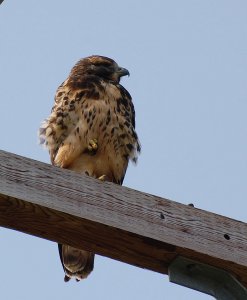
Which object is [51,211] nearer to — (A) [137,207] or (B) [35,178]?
(B) [35,178]

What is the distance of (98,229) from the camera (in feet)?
7.97

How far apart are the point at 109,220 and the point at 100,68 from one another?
450cm

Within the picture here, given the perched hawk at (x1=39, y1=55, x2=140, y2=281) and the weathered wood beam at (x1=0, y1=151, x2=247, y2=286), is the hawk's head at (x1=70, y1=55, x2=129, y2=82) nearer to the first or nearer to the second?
the perched hawk at (x1=39, y1=55, x2=140, y2=281)

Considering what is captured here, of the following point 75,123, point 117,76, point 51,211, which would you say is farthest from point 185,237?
point 117,76

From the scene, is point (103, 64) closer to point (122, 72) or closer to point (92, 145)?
point (122, 72)

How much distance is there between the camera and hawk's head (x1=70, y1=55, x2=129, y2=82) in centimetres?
666

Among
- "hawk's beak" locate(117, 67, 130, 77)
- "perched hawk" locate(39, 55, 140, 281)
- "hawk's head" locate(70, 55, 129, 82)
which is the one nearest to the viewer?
"perched hawk" locate(39, 55, 140, 281)

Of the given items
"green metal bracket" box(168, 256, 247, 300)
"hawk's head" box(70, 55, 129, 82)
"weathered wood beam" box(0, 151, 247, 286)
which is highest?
"hawk's head" box(70, 55, 129, 82)

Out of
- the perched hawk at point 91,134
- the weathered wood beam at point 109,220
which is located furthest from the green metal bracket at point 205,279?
the perched hawk at point 91,134

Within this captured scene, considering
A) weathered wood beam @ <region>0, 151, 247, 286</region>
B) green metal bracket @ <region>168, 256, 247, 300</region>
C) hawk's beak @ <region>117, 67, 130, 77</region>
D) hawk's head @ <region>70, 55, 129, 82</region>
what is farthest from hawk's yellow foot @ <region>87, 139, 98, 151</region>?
green metal bracket @ <region>168, 256, 247, 300</region>

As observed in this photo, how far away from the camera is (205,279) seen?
2.48 m

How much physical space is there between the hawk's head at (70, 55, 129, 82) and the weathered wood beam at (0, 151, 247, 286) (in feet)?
13.3

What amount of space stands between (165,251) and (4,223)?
50 centimetres

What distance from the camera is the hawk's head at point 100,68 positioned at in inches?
262
